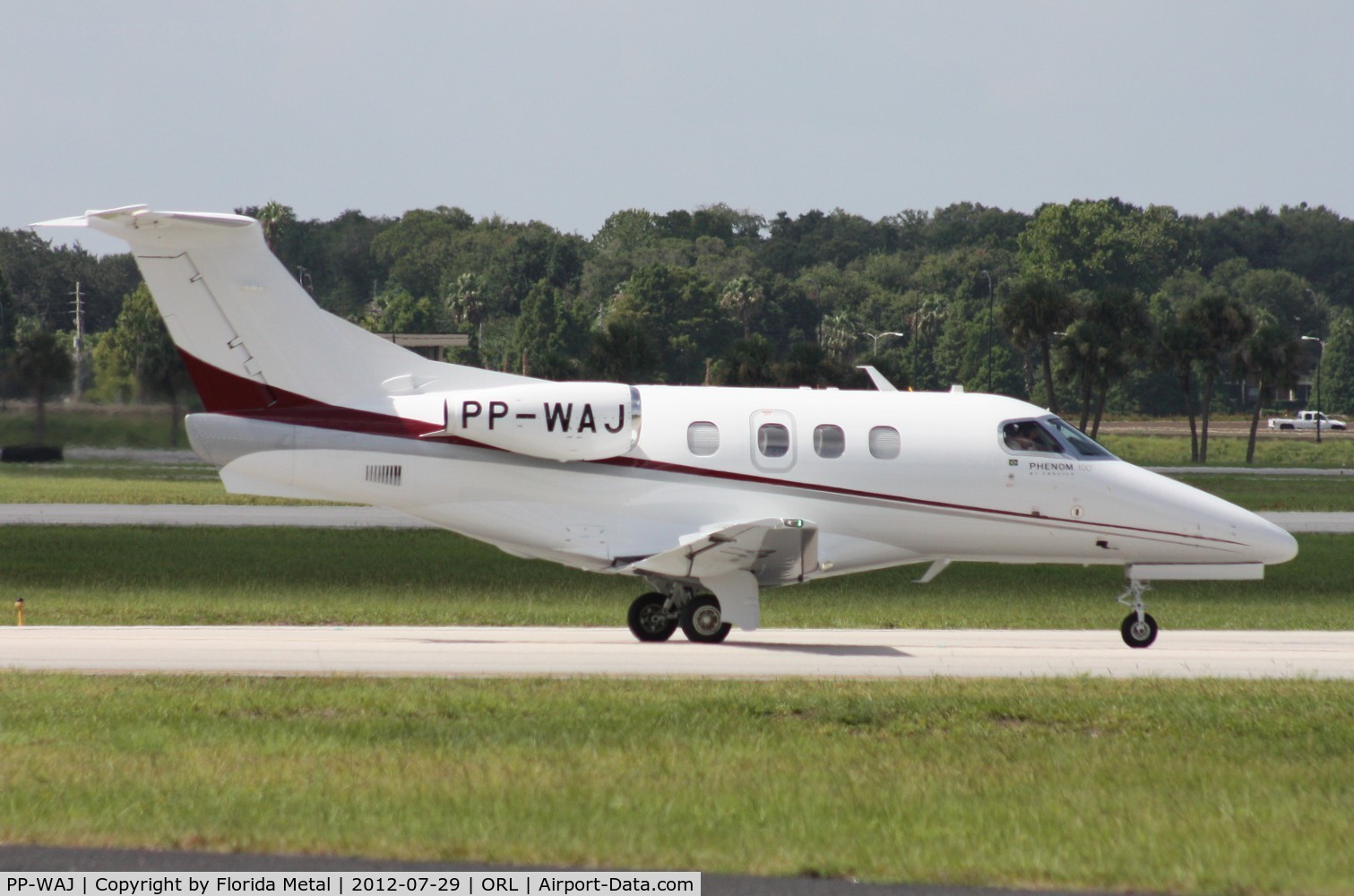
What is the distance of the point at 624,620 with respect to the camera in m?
22.2

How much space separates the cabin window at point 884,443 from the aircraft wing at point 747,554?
1488mm

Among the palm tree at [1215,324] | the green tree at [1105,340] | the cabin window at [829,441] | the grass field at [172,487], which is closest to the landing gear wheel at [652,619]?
the cabin window at [829,441]

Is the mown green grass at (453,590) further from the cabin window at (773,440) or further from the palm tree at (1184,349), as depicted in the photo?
the palm tree at (1184,349)

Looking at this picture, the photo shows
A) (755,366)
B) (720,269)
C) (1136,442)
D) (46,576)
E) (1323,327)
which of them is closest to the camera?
(46,576)

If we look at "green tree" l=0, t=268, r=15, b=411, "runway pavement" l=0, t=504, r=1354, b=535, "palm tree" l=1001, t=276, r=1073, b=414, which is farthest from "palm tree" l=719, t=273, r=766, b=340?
"runway pavement" l=0, t=504, r=1354, b=535

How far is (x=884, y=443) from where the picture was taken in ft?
60.9

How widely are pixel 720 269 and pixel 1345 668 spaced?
110 m

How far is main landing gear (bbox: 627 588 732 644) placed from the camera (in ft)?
60.8

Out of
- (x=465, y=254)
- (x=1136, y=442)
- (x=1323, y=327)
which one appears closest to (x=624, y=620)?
(x=1136, y=442)

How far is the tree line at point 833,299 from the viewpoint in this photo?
198 ft

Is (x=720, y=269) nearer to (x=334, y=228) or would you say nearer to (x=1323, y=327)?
(x=334, y=228)

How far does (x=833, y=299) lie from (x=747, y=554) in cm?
10145

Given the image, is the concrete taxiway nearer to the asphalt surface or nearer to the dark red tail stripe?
the dark red tail stripe

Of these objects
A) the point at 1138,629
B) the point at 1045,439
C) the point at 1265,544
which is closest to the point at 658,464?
the point at 1045,439
